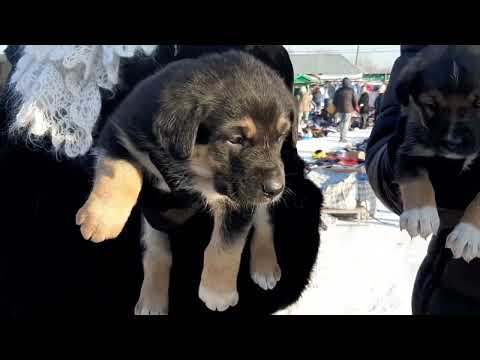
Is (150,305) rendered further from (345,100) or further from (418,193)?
(345,100)

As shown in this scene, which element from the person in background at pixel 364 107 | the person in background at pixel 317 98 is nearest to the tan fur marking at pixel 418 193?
the person in background at pixel 364 107

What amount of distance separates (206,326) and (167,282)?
9.0 inches

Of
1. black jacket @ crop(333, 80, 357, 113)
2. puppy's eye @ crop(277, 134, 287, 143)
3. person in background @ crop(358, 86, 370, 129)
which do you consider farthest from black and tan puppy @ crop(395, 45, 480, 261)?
person in background @ crop(358, 86, 370, 129)

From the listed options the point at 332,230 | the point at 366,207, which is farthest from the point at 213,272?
the point at 366,207

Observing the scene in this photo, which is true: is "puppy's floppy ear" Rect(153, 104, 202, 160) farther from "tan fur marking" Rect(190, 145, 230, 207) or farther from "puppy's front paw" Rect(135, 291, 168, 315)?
"puppy's front paw" Rect(135, 291, 168, 315)

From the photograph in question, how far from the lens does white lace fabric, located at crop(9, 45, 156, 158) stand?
148 cm

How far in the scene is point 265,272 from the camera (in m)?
1.66

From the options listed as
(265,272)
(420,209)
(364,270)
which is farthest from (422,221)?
(364,270)

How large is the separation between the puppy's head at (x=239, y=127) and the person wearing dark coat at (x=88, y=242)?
0.72 feet

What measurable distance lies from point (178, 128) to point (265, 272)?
70cm

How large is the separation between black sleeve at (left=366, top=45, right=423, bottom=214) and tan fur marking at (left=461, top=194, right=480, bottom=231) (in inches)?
10.3

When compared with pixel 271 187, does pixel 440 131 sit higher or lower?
higher

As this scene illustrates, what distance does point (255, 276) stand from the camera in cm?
167

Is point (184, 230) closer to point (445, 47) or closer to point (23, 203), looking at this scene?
point (23, 203)
